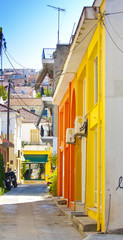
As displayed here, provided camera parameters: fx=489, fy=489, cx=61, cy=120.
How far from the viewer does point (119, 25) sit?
35.8 ft

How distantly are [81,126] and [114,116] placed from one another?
4140 millimetres

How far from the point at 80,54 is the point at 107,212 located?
586cm

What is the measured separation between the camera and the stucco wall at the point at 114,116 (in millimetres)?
10344

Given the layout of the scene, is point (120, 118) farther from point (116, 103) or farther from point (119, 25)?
point (119, 25)

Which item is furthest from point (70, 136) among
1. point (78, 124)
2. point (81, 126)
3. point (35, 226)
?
point (35, 226)

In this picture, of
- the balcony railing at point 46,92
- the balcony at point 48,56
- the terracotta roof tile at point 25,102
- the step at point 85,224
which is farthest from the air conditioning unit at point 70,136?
the terracotta roof tile at point 25,102

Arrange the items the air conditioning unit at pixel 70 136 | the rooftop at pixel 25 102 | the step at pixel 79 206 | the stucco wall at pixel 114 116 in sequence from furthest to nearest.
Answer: the rooftop at pixel 25 102 < the air conditioning unit at pixel 70 136 < the step at pixel 79 206 < the stucco wall at pixel 114 116

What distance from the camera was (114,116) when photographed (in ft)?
34.9

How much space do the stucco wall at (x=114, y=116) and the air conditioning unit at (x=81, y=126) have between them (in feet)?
11.5

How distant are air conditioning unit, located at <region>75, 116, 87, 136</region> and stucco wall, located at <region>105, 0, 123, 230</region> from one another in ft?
11.5

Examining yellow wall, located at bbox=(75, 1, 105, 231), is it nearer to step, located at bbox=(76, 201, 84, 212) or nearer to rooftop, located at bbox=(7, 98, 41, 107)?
step, located at bbox=(76, 201, 84, 212)

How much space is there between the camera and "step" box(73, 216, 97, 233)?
35.9ft

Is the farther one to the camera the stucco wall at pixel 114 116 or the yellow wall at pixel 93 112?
the yellow wall at pixel 93 112

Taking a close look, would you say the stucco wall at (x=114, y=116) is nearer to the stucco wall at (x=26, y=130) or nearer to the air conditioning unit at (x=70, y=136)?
the air conditioning unit at (x=70, y=136)
